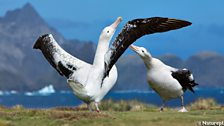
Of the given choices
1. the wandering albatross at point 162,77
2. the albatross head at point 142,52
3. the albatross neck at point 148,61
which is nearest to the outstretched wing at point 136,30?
the albatross head at point 142,52

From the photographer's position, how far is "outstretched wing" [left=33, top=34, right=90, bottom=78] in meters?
15.1

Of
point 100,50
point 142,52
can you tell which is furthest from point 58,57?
point 142,52

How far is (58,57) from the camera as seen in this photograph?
15578 millimetres

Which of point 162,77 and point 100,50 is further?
point 162,77

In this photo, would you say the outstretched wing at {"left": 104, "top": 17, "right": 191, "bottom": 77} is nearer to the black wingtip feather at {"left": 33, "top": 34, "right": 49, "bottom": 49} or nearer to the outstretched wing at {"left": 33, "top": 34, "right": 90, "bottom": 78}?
the outstretched wing at {"left": 33, "top": 34, "right": 90, "bottom": 78}

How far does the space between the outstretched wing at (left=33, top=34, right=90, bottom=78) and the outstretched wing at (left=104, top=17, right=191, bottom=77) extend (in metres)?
1.10

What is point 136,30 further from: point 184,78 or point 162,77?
point 184,78

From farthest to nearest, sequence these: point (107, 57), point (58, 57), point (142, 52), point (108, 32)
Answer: point (142, 52), point (58, 57), point (108, 32), point (107, 57)

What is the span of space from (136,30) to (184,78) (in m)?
2.95

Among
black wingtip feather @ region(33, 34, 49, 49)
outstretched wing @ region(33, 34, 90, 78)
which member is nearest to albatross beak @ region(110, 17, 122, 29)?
outstretched wing @ region(33, 34, 90, 78)

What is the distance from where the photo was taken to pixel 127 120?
1273 centimetres

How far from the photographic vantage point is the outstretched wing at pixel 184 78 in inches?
635

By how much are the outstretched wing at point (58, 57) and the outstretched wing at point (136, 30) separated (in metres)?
1.10

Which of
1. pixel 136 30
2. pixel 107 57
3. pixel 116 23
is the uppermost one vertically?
pixel 116 23
